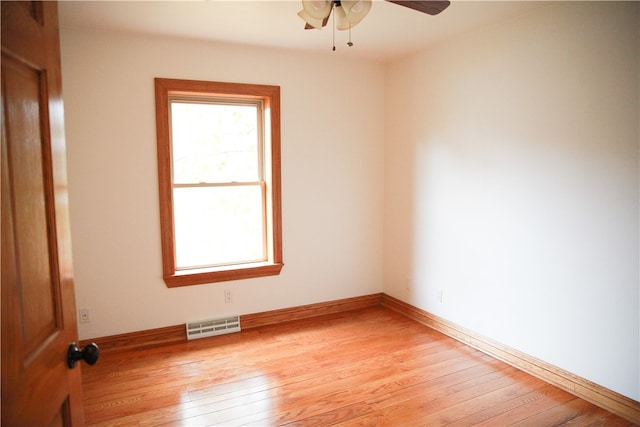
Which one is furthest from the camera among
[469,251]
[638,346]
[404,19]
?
[469,251]

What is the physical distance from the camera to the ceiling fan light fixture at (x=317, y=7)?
2166 mm

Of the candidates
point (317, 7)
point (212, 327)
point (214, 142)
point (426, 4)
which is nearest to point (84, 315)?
point (212, 327)

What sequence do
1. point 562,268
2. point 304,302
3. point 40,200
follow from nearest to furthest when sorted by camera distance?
point 40,200, point 562,268, point 304,302

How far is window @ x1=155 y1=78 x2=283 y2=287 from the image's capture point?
3410 millimetres

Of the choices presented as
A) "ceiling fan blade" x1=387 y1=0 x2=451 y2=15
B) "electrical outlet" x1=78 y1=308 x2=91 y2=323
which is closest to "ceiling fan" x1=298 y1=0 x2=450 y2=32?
"ceiling fan blade" x1=387 y1=0 x2=451 y2=15

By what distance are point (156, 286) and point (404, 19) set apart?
282 centimetres

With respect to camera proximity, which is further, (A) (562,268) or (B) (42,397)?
(A) (562,268)

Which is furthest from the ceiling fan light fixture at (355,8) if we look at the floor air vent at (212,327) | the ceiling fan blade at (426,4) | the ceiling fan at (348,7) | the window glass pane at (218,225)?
the floor air vent at (212,327)

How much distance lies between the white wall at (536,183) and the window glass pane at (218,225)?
1.50 m

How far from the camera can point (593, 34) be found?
7.95 feet

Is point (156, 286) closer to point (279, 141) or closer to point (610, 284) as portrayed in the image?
point (279, 141)

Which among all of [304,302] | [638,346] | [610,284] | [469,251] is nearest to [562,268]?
[610,284]

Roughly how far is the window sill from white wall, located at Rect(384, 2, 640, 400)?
139 cm

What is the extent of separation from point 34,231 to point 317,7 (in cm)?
182
